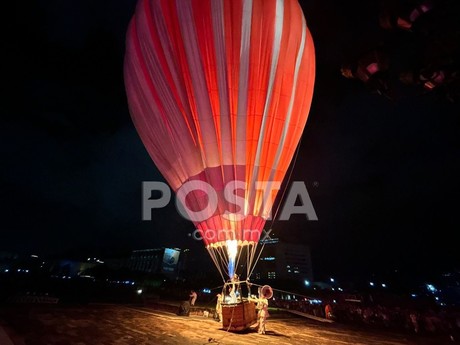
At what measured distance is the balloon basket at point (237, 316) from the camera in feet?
32.2

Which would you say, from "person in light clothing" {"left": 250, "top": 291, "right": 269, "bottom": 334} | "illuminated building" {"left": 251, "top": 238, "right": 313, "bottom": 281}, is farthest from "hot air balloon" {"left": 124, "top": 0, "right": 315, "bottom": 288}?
"illuminated building" {"left": 251, "top": 238, "right": 313, "bottom": 281}

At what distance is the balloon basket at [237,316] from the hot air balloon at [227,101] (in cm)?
124

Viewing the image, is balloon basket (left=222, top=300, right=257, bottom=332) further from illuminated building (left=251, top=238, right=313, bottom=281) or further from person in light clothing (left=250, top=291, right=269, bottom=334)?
illuminated building (left=251, top=238, right=313, bottom=281)

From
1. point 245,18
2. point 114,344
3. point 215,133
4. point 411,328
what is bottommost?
point 114,344

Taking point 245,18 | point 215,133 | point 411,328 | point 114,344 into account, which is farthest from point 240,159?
point 411,328

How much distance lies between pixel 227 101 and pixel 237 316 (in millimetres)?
7634

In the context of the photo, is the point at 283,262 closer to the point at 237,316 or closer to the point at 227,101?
the point at 237,316

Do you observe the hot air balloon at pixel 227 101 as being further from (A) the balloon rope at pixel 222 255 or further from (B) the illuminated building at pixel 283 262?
(B) the illuminated building at pixel 283 262

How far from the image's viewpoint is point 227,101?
35.6 ft

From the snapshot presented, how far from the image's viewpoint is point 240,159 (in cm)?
1080

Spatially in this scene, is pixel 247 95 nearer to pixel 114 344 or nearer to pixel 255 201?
pixel 255 201

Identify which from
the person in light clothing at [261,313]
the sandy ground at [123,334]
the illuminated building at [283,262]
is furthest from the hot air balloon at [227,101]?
the illuminated building at [283,262]

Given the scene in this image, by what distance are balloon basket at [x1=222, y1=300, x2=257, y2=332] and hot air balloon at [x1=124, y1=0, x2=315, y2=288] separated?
1239 mm

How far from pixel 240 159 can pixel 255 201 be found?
165cm
